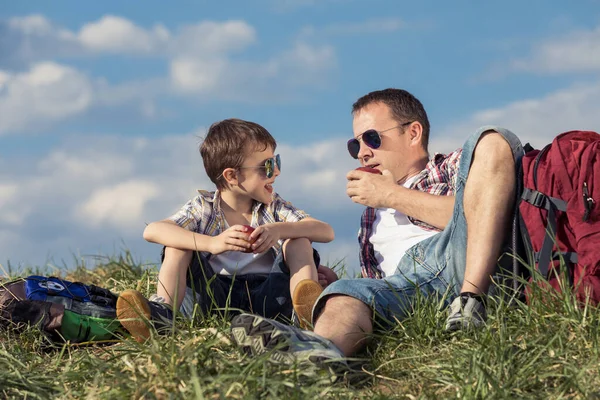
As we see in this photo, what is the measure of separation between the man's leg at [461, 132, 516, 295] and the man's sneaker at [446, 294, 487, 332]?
0.33ft

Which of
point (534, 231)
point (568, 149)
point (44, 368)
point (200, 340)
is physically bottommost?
point (44, 368)

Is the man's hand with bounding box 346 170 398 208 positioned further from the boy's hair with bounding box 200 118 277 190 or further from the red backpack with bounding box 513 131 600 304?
the red backpack with bounding box 513 131 600 304

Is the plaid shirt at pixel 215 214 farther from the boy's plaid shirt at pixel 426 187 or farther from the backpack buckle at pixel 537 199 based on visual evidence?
the backpack buckle at pixel 537 199

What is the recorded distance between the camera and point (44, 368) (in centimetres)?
479

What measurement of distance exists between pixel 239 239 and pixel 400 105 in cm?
192

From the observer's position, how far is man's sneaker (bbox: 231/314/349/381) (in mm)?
3770

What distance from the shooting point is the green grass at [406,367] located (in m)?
3.46

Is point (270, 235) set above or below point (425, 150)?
below

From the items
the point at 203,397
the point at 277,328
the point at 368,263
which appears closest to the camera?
the point at 203,397

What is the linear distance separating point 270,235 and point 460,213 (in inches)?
55.1

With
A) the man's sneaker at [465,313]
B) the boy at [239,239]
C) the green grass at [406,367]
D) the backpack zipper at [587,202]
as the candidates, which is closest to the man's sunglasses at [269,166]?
the boy at [239,239]

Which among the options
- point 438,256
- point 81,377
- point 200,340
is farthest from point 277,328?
point 438,256

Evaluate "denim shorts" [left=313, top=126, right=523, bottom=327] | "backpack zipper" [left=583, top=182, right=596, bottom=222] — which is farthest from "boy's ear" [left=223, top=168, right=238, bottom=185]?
"backpack zipper" [left=583, top=182, right=596, bottom=222]

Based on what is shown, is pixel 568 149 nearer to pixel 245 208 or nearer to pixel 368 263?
pixel 368 263
